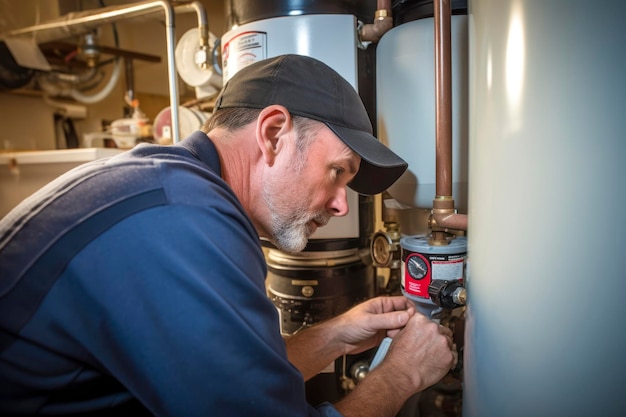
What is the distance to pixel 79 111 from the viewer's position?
2178 mm

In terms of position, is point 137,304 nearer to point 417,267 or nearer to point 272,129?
point 272,129

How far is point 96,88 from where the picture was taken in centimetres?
218

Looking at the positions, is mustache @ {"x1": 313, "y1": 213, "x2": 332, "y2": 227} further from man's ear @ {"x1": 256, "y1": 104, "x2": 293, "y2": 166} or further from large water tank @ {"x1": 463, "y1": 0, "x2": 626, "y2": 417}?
large water tank @ {"x1": 463, "y1": 0, "x2": 626, "y2": 417}

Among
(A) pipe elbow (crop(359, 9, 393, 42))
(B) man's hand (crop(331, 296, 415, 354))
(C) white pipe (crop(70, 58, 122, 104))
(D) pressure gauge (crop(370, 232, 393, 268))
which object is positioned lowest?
(B) man's hand (crop(331, 296, 415, 354))

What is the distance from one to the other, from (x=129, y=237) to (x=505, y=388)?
1.56 ft

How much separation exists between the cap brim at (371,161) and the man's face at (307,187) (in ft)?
0.07

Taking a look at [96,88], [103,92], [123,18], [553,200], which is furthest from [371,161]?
[96,88]

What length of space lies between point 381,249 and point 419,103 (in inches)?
13.6

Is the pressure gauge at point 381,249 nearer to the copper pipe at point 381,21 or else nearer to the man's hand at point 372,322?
the man's hand at point 372,322

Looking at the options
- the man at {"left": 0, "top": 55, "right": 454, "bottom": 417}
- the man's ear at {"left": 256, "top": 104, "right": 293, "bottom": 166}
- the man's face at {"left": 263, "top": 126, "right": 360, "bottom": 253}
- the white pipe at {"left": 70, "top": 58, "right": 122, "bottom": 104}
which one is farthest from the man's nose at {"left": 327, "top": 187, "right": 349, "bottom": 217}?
the white pipe at {"left": 70, "top": 58, "right": 122, "bottom": 104}

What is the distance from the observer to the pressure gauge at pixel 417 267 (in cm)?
77

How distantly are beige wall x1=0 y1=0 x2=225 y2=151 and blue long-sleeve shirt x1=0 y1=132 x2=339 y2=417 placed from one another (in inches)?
65.6

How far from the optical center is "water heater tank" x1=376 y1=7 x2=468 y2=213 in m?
0.79

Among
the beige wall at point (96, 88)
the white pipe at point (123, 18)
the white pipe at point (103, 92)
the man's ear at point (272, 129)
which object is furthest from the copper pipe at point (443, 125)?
the white pipe at point (103, 92)
